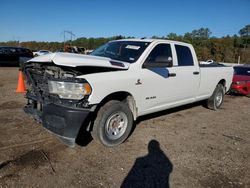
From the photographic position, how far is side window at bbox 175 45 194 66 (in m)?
5.69

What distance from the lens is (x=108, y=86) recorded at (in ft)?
13.0

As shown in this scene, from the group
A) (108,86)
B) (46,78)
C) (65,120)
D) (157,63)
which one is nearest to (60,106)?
(65,120)

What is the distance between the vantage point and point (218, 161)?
3992mm

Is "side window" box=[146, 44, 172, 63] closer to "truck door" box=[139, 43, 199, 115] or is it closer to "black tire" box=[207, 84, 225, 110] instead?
"truck door" box=[139, 43, 199, 115]

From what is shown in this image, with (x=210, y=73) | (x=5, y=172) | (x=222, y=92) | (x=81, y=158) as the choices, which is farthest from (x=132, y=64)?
(x=222, y=92)

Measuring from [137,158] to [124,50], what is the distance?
2236mm

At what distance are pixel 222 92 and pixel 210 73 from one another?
1.25 metres

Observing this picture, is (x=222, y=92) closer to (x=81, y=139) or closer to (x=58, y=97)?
(x=81, y=139)

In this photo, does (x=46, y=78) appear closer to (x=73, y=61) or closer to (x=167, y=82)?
(x=73, y=61)

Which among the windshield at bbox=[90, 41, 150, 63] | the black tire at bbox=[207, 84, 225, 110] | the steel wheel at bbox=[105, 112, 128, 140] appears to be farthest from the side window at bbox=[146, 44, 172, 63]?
the black tire at bbox=[207, 84, 225, 110]

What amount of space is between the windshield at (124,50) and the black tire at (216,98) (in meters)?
3.43

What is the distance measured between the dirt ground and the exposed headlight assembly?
101 centimetres

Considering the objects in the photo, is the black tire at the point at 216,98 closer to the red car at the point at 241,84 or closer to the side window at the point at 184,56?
the side window at the point at 184,56

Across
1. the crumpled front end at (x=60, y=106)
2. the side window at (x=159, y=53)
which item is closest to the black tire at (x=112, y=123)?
the crumpled front end at (x=60, y=106)
